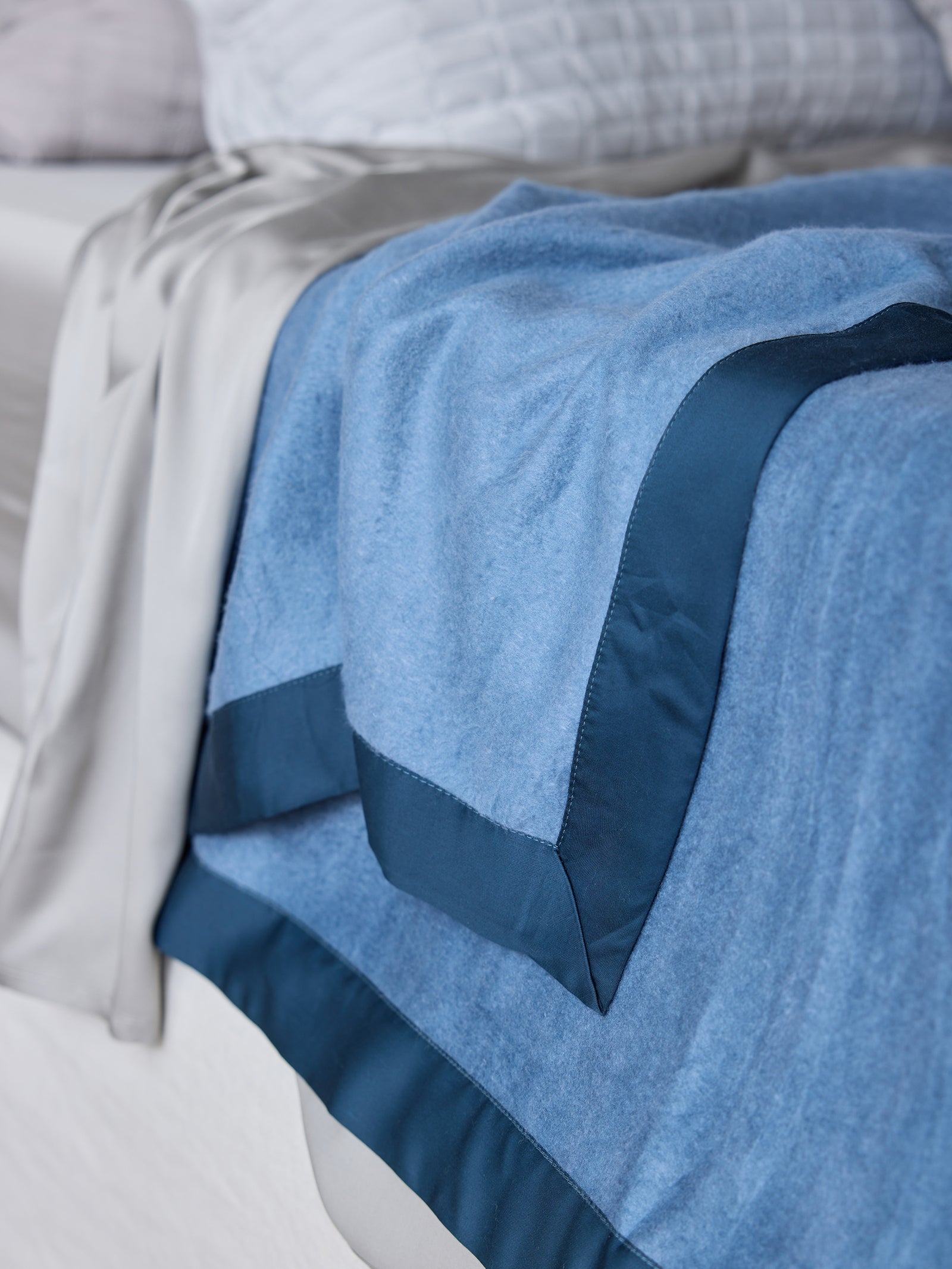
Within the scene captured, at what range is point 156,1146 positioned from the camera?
2.45ft

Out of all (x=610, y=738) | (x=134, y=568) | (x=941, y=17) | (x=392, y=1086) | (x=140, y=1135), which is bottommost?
(x=140, y=1135)

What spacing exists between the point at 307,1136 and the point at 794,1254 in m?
0.29

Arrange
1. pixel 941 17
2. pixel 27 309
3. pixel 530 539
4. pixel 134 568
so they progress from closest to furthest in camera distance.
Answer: pixel 530 539 < pixel 134 568 < pixel 27 309 < pixel 941 17

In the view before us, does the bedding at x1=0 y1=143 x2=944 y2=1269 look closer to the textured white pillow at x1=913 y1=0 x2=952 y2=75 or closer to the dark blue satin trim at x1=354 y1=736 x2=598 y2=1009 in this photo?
the dark blue satin trim at x1=354 y1=736 x2=598 y2=1009

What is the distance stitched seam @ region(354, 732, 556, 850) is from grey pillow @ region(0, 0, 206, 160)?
1.09 meters

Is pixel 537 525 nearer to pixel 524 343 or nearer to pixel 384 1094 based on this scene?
pixel 524 343

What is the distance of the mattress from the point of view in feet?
3.22

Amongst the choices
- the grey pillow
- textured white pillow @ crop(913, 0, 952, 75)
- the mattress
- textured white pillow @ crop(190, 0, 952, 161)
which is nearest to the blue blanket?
the mattress

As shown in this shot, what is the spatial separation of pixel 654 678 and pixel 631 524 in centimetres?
6

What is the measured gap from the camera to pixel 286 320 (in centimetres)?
75

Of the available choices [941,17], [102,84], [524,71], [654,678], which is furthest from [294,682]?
[941,17]

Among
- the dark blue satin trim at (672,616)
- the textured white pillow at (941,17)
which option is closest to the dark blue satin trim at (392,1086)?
the dark blue satin trim at (672,616)

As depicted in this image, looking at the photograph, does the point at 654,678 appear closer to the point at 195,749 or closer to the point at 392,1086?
the point at 392,1086

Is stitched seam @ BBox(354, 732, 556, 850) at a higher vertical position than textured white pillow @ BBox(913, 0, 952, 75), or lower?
lower
